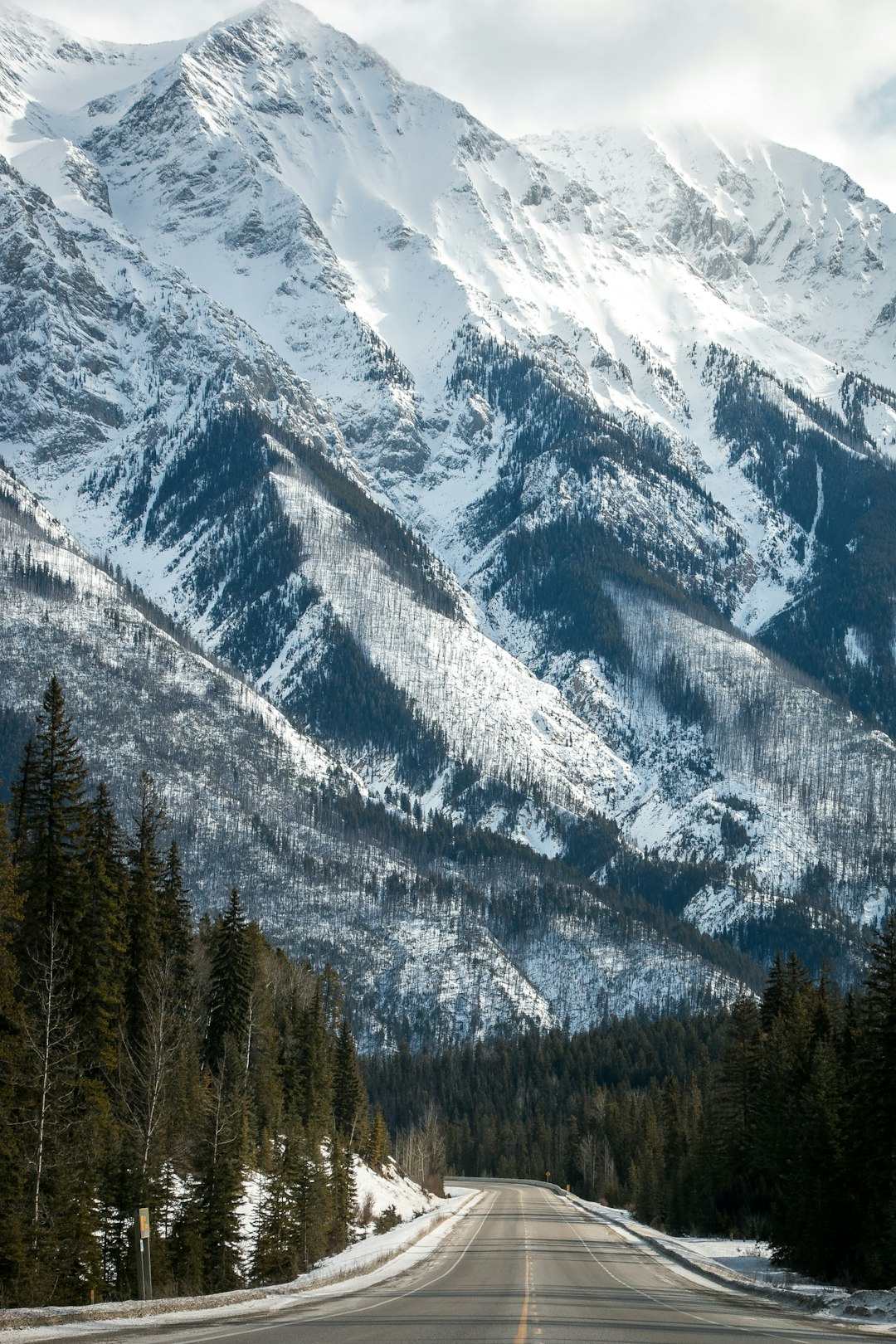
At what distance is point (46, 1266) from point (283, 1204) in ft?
49.4

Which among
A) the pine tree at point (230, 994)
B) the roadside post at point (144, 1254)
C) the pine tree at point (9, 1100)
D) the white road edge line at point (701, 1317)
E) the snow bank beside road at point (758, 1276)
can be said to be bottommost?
the snow bank beside road at point (758, 1276)

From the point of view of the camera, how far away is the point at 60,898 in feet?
222

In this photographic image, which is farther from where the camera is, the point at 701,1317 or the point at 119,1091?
the point at 119,1091

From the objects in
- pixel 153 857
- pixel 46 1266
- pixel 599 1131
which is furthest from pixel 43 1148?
pixel 599 1131

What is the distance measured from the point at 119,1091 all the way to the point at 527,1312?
33.7m

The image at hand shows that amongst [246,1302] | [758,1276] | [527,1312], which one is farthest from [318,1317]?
[758,1276]

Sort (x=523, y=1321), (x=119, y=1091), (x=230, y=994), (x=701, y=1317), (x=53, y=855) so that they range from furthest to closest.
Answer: (x=230, y=994) < (x=119, y=1091) < (x=53, y=855) < (x=701, y=1317) < (x=523, y=1321)

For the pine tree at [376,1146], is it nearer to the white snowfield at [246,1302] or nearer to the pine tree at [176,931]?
the pine tree at [176,931]

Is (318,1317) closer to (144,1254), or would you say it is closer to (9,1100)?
(144,1254)

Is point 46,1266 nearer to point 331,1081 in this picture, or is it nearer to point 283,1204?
point 283,1204

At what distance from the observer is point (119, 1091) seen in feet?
232

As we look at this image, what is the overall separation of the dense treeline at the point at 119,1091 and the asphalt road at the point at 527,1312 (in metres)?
8.11

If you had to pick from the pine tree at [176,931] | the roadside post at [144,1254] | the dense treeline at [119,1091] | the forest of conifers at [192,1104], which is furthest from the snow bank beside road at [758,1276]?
the pine tree at [176,931]

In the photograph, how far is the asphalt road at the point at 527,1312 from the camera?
36.1 meters
